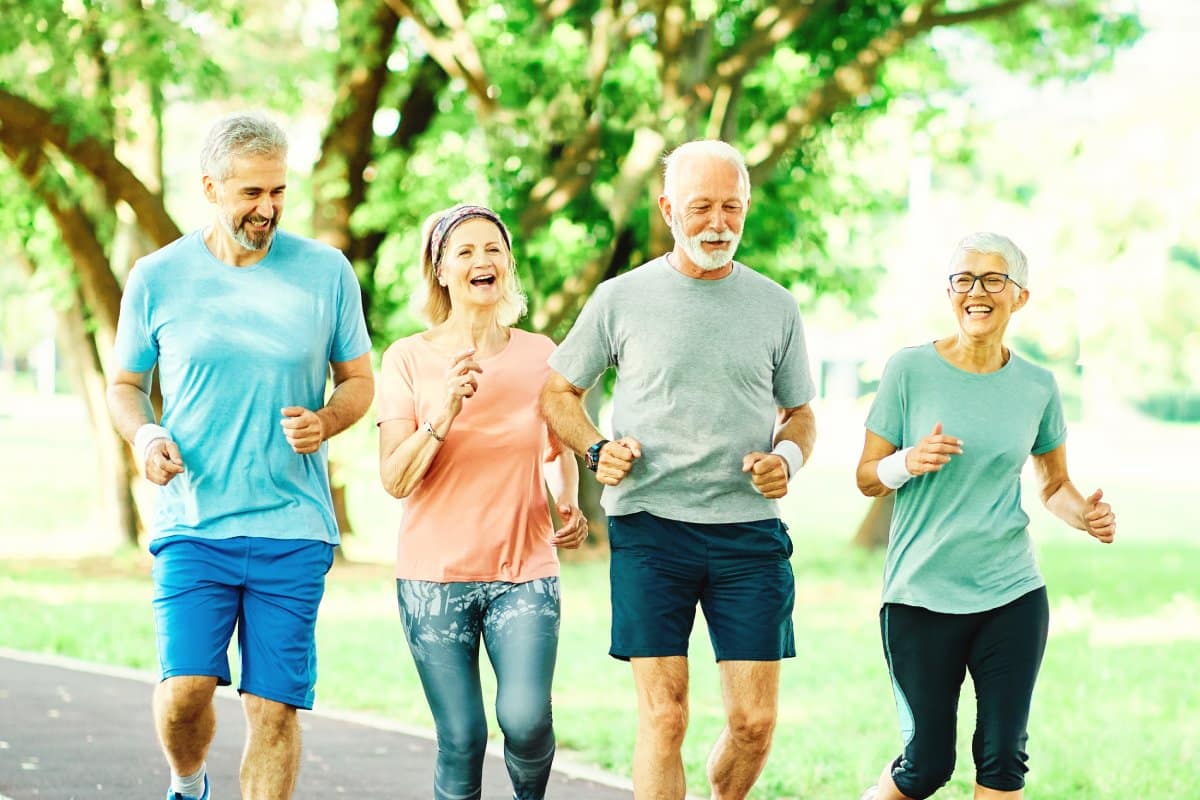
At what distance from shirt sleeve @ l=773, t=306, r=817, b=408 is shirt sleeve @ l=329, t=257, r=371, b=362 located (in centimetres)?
134

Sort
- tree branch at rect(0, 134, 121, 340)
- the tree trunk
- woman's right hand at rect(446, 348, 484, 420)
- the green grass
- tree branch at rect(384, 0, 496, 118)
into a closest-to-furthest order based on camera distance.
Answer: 1. woman's right hand at rect(446, 348, 484, 420)
2. the green grass
3. tree branch at rect(384, 0, 496, 118)
4. tree branch at rect(0, 134, 121, 340)
5. the tree trunk

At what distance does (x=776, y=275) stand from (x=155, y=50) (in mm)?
7951

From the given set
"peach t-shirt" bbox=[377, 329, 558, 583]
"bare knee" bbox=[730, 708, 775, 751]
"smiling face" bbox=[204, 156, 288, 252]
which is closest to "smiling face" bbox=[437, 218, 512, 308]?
"peach t-shirt" bbox=[377, 329, 558, 583]

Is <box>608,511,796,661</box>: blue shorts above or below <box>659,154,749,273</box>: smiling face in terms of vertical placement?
below

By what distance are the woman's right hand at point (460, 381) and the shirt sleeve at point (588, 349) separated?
476 millimetres

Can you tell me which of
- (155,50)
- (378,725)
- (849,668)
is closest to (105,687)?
(378,725)

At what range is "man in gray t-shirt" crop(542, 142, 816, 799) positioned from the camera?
569 cm

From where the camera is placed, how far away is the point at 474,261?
18.5ft

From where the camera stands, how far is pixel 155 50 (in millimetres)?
15688

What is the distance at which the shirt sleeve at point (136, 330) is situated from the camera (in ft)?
18.7

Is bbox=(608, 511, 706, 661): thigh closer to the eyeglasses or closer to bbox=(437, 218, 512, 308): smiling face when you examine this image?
bbox=(437, 218, 512, 308): smiling face

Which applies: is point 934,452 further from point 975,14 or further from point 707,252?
point 975,14

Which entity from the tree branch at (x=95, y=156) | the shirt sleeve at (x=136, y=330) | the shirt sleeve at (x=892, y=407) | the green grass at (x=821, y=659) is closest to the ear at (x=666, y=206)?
the shirt sleeve at (x=892, y=407)

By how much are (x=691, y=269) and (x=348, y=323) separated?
1120mm
